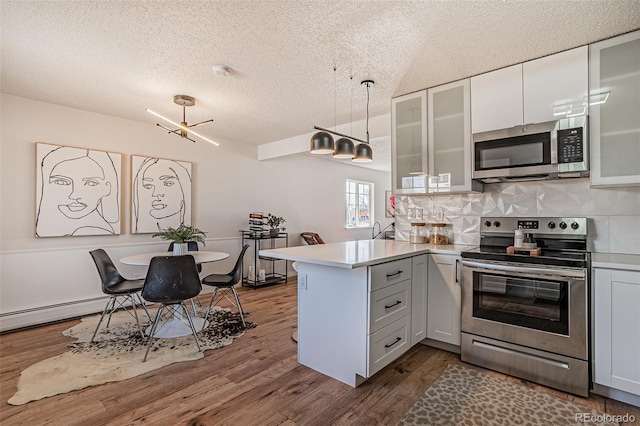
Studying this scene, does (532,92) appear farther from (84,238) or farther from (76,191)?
(84,238)

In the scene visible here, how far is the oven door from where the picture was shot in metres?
2.07

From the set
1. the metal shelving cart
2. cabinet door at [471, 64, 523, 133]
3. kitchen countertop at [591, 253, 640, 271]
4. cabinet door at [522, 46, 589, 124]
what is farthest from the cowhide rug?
cabinet door at [522, 46, 589, 124]

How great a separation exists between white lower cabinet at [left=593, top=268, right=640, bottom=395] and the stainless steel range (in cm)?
7

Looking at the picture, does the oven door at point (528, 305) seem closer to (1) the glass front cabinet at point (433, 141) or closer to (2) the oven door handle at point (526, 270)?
(2) the oven door handle at point (526, 270)

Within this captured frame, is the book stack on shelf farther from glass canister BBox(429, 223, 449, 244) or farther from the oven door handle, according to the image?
the oven door handle

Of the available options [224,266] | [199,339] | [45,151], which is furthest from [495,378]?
[45,151]

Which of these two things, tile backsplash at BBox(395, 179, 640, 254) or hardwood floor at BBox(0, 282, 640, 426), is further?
tile backsplash at BBox(395, 179, 640, 254)

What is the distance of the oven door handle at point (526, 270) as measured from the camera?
206cm

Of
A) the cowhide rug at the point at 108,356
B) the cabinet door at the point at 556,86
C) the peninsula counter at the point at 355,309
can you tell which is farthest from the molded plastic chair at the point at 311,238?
Result: the cabinet door at the point at 556,86

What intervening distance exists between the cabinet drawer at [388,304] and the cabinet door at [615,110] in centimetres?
163

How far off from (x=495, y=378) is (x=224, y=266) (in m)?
4.03

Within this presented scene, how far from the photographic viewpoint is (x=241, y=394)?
2.11 metres

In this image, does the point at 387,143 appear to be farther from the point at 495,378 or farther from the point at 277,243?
the point at 495,378

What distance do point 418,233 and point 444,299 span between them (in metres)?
0.88
